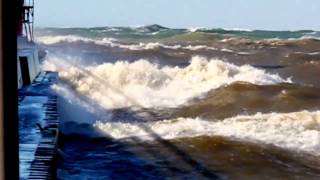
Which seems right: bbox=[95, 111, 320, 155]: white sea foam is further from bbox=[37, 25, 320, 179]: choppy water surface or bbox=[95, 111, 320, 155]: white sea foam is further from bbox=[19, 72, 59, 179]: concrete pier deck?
bbox=[19, 72, 59, 179]: concrete pier deck

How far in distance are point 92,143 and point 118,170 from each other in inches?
99.3

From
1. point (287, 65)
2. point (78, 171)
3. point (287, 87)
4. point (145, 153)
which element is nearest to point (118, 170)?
point (78, 171)

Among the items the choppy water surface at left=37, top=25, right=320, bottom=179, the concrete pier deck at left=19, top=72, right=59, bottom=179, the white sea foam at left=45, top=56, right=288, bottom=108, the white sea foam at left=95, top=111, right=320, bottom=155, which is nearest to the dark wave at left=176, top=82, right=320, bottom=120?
the choppy water surface at left=37, top=25, right=320, bottom=179

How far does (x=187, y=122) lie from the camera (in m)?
13.9

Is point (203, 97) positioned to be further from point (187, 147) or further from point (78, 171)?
point (78, 171)

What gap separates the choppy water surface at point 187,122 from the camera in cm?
979

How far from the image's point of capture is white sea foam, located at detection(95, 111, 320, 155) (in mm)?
11930

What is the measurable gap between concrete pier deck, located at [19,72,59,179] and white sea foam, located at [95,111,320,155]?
1656 millimetres

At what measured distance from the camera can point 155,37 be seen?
2343 inches

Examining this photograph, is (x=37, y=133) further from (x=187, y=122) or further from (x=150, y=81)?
(x=150, y=81)

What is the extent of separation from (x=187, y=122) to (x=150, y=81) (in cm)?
881

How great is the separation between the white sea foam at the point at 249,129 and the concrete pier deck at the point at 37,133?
65.2 inches

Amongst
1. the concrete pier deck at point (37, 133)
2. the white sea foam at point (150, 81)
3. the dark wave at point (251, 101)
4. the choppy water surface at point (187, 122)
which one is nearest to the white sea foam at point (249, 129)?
the choppy water surface at point (187, 122)

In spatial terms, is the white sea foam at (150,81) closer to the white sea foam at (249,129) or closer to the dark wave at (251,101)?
the dark wave at (251,101)
